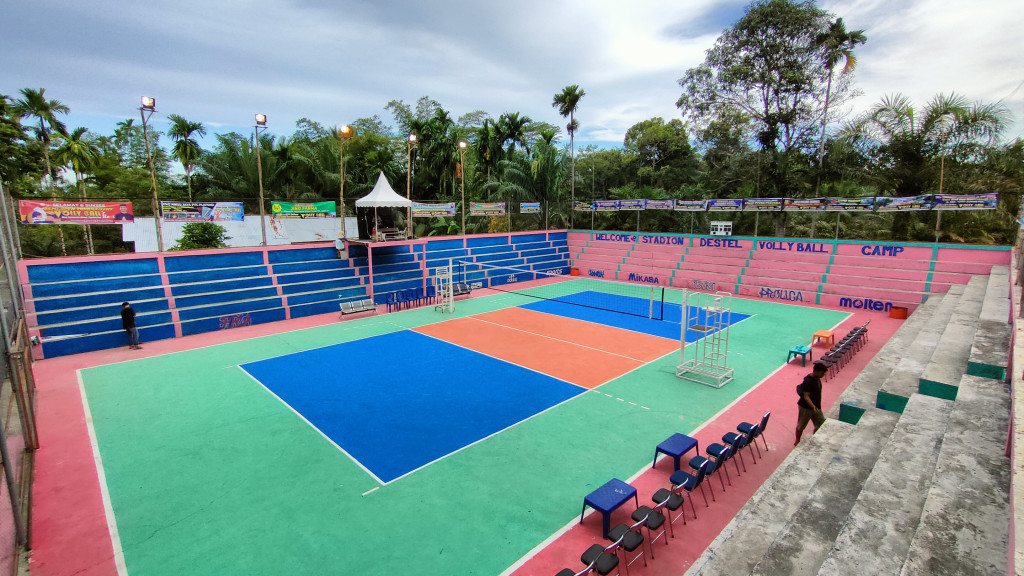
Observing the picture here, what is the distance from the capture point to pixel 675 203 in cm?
2950

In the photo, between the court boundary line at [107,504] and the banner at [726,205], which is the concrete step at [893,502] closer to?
the court boundary line at [107,504]

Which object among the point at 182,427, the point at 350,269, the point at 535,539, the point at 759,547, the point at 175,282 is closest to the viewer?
the point at 759,547

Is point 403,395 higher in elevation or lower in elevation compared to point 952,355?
lower

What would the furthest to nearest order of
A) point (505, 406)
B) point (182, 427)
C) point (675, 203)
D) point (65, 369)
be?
1. point (675, 203)
2. point (65, 369)
3. point (505, 406)
4. point (182, 427)

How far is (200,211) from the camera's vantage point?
2462 centimetres

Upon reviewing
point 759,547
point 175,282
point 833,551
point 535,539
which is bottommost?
point 535,539

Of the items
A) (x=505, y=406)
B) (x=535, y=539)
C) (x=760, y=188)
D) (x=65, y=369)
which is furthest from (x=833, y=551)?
(x=760, y=188)

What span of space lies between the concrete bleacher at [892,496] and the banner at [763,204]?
18233mm

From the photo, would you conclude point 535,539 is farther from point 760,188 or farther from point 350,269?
point 760,188

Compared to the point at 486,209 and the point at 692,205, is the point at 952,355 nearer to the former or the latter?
the point at 692,205

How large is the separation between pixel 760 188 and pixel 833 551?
3183cm

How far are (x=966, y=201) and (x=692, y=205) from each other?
12043mm

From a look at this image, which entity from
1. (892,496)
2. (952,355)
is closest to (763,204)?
(952,355)

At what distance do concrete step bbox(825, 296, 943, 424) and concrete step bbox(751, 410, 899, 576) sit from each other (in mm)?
625
